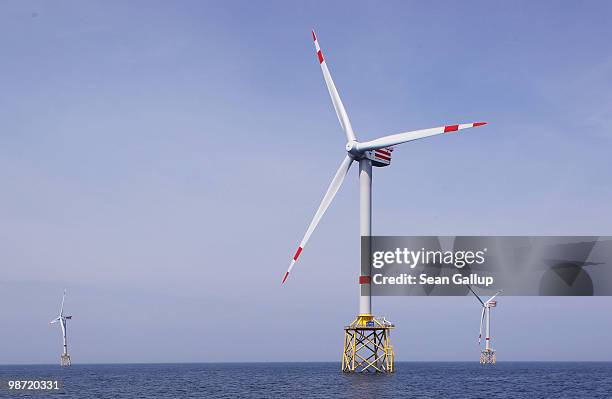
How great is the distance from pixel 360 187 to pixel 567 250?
104 ft

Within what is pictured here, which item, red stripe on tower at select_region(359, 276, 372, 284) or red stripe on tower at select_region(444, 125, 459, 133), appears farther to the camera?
red stripe on tower at select_region(359, 276, 372, 284)

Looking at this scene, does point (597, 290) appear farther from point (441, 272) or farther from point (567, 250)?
point (441, 272)

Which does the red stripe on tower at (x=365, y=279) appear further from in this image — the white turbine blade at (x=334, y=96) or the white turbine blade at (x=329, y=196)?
the white turbine blade at (x=334, y=96)

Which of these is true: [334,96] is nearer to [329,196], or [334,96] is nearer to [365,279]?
[329,196]

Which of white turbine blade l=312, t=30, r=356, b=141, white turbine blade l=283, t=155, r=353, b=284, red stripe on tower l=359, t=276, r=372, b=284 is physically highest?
white turbine blade l=312, t=30, r=356, b=141

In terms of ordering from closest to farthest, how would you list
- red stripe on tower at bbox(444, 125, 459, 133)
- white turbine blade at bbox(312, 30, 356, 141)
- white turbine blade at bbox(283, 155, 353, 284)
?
red stripe on tower at bbox(444, 125, 459, 133) < white turbine blade at bbox(283, 155, 353, 284) < white turbine blade at bbox(312, 30, 356, 141)

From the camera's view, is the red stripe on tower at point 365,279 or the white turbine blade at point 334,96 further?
the white turbine blade at point 334,96

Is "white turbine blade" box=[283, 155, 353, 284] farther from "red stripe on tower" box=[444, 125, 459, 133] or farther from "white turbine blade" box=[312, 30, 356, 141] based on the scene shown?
"red stripe on tower" box=[444, 125, 459, 133]

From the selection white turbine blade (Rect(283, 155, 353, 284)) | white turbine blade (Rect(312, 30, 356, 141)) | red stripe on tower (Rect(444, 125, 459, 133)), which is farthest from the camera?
white turbine blade (Rect(312, 30, 356, 141))

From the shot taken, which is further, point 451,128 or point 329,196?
point 329,196

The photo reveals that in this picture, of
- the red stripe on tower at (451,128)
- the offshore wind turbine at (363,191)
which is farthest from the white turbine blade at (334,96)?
the red stripe on tower at (451,128)

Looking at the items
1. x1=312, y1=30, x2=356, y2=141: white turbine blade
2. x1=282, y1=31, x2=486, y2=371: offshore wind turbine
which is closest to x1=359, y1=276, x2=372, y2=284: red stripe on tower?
x1=282, y1=31, x2=486, y2=371: offshore wind turbine

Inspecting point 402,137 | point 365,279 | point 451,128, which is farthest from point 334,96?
point 365,279

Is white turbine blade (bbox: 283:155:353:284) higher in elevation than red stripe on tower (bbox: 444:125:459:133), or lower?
lower
